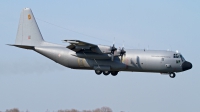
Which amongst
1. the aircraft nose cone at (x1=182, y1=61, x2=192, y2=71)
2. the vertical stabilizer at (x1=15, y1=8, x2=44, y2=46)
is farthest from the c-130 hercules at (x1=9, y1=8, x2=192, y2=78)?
the vertical stabilizer at (x1=15, y1=8, x2=44, y2=46)

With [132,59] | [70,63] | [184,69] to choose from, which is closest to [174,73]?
[184,69]

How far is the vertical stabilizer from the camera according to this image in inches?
1439

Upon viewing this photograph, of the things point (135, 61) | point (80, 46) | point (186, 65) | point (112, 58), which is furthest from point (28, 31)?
point (186, 65)

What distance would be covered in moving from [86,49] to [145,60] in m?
5.15

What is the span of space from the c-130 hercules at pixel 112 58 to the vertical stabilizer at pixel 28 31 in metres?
1.07

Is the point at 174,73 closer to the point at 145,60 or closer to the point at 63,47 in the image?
the point at 145,60

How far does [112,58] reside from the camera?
33.0 meters

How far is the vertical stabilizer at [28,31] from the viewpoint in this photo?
36.6m

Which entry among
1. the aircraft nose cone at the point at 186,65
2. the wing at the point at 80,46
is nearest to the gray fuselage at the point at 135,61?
the aircraft nose cone at the point at 186,65

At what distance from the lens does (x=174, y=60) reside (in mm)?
33250

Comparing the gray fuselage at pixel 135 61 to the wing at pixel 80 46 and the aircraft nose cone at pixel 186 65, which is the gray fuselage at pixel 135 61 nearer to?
the aircraft nose cone at pixel 186 65

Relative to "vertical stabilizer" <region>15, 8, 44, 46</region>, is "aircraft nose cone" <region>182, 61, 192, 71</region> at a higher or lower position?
lower

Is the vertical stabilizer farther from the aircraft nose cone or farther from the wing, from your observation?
the aircraft nose cone

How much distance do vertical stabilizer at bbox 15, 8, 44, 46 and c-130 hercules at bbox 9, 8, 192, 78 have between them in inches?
42.3
